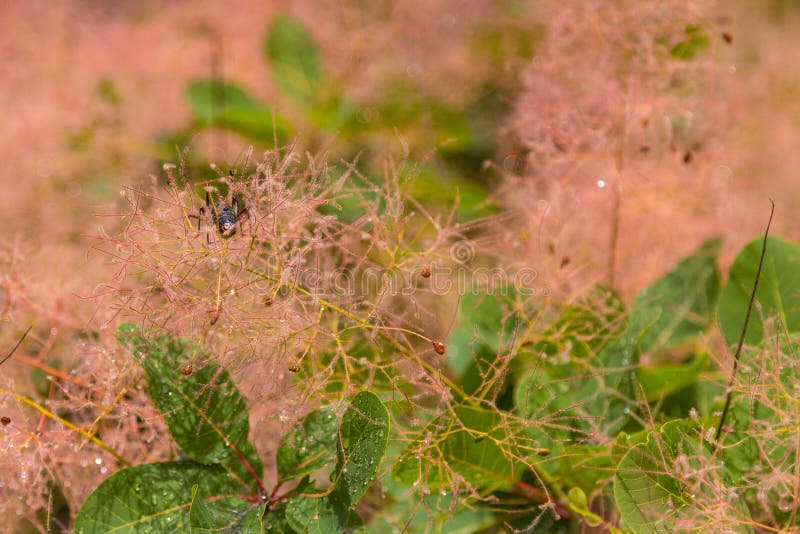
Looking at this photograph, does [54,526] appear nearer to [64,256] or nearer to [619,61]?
[64,256]

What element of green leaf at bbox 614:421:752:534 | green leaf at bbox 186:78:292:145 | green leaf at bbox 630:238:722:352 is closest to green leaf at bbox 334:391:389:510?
green leaf at bbox 614:421:752:534

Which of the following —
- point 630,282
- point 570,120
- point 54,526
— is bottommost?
point 54,526

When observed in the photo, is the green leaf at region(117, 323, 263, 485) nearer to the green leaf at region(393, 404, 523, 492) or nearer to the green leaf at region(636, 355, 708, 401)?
the green leaf at region(393, 404, 523, 492)

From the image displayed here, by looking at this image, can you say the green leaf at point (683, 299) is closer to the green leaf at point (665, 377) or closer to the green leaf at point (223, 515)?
the green leaf at point (665, 377)

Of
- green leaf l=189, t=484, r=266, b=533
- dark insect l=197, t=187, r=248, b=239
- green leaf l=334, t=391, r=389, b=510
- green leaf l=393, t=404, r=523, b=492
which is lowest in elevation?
green leaf l=189, t=484, r=266, b=533

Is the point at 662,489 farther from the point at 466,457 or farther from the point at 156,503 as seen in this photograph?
the point at 156,503

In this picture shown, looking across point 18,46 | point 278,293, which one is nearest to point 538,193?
point 278,293

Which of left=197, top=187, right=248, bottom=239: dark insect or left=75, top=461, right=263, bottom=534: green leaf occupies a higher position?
left=197, top=187, right=248, bottom=239: dark insect

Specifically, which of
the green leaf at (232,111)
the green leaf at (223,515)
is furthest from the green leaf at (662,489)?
the green leaf at (232,111)
